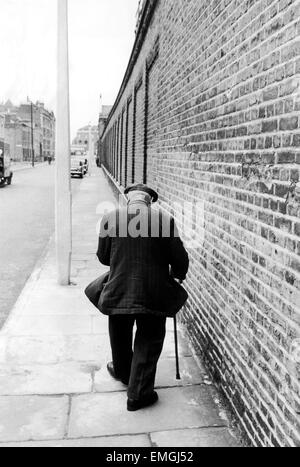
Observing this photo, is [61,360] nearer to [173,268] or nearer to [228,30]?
[173,268]

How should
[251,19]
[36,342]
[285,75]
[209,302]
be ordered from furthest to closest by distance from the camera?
1. [36,342]
2. [209,302]
3. [251,19]
4. [285,75]

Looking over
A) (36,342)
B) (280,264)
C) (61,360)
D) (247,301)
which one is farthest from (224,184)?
(36,342)

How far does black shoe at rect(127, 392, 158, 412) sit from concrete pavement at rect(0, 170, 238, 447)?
0.05 metres

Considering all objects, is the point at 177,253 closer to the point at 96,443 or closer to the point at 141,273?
the point at 141,273

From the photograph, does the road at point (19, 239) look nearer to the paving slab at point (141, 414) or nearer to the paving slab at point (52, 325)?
the paving slab at point (52, 325)

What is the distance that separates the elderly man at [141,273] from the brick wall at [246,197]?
49 centimetres

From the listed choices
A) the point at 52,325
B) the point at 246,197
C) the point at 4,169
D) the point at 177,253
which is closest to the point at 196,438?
the point at 177,253

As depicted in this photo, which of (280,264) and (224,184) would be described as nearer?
(280,264)

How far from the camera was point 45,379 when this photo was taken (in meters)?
4.44

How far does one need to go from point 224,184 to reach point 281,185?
126cm

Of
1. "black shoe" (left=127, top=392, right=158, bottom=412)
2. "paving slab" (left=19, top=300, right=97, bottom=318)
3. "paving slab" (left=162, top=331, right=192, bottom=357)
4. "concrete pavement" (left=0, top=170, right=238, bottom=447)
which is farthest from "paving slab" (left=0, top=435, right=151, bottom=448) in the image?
"paving slab" (left=19, top=300, right=97, bottom=318)

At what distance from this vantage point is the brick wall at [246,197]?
2732 mm

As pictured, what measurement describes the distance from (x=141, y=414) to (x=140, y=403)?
9 centimetres
